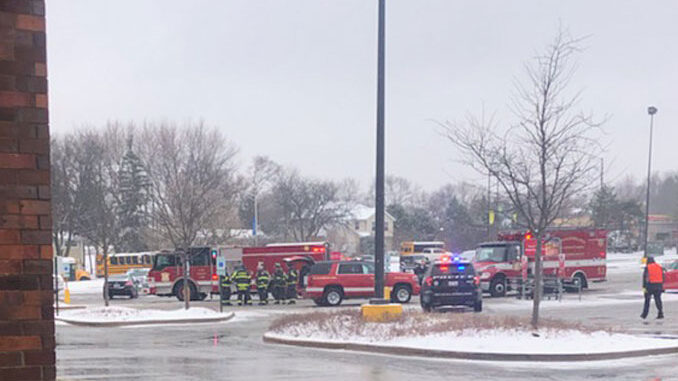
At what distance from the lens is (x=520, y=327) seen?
15.2m

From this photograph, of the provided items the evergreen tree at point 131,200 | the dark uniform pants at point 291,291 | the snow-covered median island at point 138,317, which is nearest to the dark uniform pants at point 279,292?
the dark uniform pants at point 291,291

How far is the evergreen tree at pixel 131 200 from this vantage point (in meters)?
66.1

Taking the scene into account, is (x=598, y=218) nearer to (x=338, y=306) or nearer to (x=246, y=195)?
(x=246, y=195)

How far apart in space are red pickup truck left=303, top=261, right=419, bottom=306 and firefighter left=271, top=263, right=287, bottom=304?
6.45 feet

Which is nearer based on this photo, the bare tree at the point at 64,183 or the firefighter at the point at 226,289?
the firefighter at the point at 226,289

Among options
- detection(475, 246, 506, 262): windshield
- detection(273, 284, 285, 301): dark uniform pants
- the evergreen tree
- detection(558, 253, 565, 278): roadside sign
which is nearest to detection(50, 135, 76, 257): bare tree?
the evergreen tree

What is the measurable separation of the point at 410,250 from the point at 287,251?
3699 centimetres

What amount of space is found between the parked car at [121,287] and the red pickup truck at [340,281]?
14.3 m

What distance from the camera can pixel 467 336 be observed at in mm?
14789

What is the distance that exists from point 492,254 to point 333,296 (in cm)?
733

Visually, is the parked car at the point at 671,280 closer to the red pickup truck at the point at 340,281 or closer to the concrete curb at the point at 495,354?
the red pickup truck at the point at 340,281

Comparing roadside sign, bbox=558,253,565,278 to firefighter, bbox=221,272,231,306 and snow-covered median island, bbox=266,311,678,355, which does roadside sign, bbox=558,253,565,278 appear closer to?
firefighter, bbox=221,272,231,306

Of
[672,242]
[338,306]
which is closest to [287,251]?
[338,306]

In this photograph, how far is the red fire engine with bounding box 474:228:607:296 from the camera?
3075 centimetres
